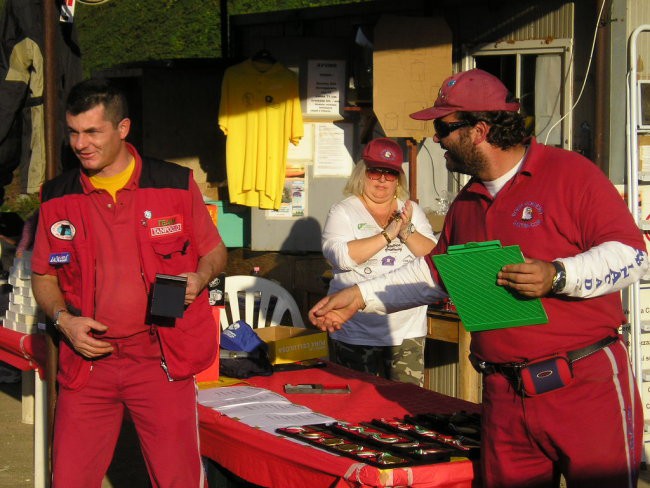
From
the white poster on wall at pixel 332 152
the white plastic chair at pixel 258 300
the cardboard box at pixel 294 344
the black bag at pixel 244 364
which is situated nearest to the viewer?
the black bag at pixel 244 364

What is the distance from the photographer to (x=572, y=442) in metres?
2.92

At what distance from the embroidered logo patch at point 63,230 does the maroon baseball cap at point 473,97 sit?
4.39 feet

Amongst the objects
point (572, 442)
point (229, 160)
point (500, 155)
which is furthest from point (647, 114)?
point (229, 160)

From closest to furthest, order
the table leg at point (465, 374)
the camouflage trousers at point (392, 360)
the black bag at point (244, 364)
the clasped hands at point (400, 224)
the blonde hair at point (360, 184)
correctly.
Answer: the black bag at point (244, 364)
the clasped hands at point (400, 224)
the camouflage trousers at point (392, 360)
the blonde hair at point (360, 184)
the table leg at point (465, 374)

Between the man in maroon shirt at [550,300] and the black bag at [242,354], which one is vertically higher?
the man in maroon shirt at [550,300]

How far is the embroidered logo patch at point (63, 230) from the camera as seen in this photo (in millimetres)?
3607

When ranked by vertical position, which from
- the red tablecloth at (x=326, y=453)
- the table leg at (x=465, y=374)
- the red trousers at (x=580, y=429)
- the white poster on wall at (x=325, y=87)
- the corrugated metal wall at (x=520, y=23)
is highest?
the corrugated metal wall at (x=520, y=23)

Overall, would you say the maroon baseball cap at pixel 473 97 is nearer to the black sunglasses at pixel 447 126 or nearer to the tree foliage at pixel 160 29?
the black sunglasses at pixel 447 126

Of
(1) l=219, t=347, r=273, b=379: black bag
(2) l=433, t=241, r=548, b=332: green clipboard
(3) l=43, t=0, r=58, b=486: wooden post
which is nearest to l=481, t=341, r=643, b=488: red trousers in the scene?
(2) l=433, t=241, r=548, b=332: green clipboard

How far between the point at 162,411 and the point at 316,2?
11.0 meters

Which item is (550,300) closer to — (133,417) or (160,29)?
(133,417)

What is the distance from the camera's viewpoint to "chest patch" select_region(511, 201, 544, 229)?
298 centimetres

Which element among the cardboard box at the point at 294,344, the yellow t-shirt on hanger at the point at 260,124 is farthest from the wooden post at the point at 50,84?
the yellow t-shirt on hanger at the point at 260,124

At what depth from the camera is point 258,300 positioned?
276 inches
